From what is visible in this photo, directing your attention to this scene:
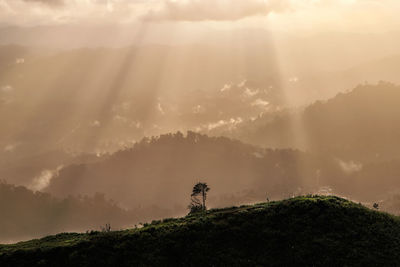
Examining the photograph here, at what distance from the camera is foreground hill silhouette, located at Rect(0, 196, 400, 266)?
6519 centimetres

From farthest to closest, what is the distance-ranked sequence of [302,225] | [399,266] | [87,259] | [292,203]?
[292,203] → [302,225] → [87,259] → [399,266]

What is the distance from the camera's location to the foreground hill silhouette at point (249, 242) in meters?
65.2

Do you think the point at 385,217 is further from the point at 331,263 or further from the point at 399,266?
the point at 331,263

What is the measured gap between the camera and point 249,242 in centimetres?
6950

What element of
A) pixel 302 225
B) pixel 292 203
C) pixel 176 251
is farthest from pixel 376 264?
pixel 176 251

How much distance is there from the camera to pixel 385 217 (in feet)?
251

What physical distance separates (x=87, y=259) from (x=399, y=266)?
4791 cm

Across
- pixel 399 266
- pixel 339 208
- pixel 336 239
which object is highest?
pixel 339 208

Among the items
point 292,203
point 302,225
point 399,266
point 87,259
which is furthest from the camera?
point 292,203

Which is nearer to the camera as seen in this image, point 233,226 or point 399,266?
point 399,266

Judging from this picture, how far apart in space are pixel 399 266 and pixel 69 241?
5395 centimetres

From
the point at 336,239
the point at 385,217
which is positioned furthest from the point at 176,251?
the point at 385,217

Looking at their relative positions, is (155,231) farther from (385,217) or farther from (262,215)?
(385,217)

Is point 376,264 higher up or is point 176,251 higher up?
point 176,251
